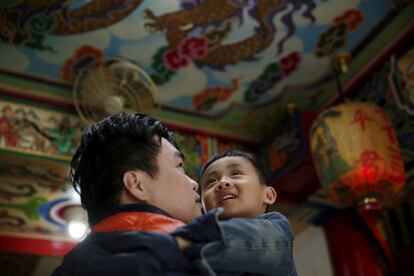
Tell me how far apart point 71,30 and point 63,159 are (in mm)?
1060

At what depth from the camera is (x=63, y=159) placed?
13.6 feet

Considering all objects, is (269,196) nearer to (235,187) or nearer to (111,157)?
(235,187)

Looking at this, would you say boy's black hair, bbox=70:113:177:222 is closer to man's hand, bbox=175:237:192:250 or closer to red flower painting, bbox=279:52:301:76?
man's hand, bbox=175:237:192:250

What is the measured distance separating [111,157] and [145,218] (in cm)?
20

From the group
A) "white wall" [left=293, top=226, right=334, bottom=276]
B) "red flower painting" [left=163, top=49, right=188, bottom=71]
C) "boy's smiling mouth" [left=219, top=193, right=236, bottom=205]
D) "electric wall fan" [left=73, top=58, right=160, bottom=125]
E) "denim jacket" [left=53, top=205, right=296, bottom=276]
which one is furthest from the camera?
"white wall" [left=293, top=226, right=334, bottom=276]

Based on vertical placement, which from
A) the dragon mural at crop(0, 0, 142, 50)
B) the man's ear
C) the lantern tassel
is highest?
the dragon mural at crop(0, 0, 142, 50)

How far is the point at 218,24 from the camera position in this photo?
3.94 meters

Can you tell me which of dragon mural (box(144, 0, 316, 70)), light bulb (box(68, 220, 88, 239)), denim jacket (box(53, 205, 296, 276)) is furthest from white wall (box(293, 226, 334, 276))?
denim jacket (box(53, 205, 296, 276))

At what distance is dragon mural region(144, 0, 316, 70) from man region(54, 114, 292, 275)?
8.52 ft

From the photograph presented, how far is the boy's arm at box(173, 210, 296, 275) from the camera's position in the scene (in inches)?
40.7

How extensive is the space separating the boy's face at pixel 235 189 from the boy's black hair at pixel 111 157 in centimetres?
41

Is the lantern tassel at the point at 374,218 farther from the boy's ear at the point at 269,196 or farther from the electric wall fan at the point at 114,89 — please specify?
the electric wall fan at the point at 114,89

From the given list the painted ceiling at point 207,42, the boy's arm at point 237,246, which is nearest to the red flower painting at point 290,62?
the painted ceiling at point 207,42

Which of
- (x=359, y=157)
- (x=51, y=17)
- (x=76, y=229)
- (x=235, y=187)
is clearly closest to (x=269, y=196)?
(x=235, y=187)
